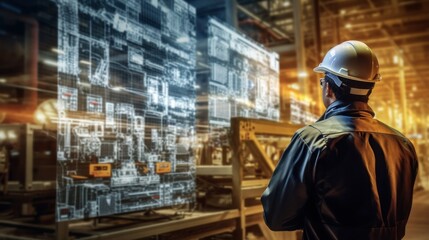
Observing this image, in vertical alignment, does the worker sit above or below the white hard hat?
below

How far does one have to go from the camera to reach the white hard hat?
1.92m

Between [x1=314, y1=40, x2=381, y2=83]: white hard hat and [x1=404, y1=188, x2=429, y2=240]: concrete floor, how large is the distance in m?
3.32

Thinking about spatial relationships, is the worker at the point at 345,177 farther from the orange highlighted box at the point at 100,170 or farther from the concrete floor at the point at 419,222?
the concrete floor at the point at 419,222

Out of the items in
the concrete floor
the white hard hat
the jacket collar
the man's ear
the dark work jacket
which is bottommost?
the concrete floor

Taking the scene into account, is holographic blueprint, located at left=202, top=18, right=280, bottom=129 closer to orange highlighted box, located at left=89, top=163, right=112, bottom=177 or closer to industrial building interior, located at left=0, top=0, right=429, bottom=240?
industrial building interior, located at left=0, top=0, right=429, bottom=240

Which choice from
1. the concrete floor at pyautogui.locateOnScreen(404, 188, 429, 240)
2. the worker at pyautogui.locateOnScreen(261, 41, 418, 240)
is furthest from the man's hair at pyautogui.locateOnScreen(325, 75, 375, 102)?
the concrete floor at pyautogui.locateOnScreen(404, 188, 429, 240)

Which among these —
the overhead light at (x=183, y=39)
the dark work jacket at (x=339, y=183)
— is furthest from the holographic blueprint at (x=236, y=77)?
the dark work jacket at (x=339, y=183)

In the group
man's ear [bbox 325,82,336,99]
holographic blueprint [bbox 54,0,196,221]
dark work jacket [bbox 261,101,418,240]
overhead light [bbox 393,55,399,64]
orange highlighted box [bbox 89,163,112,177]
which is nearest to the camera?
dark work jacket [bbox 261,101,418,240]

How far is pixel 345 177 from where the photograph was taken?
169cm

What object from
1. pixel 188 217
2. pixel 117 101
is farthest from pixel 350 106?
pixel 188 217

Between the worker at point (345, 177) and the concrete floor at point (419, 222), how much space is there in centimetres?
325

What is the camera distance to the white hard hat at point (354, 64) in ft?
6.30

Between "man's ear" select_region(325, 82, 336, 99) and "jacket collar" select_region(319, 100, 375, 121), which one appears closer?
"jacket collar" select_region(319, 100, 375, 121)

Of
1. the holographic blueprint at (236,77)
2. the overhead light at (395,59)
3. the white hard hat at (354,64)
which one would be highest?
the overhead light at (395,59)
